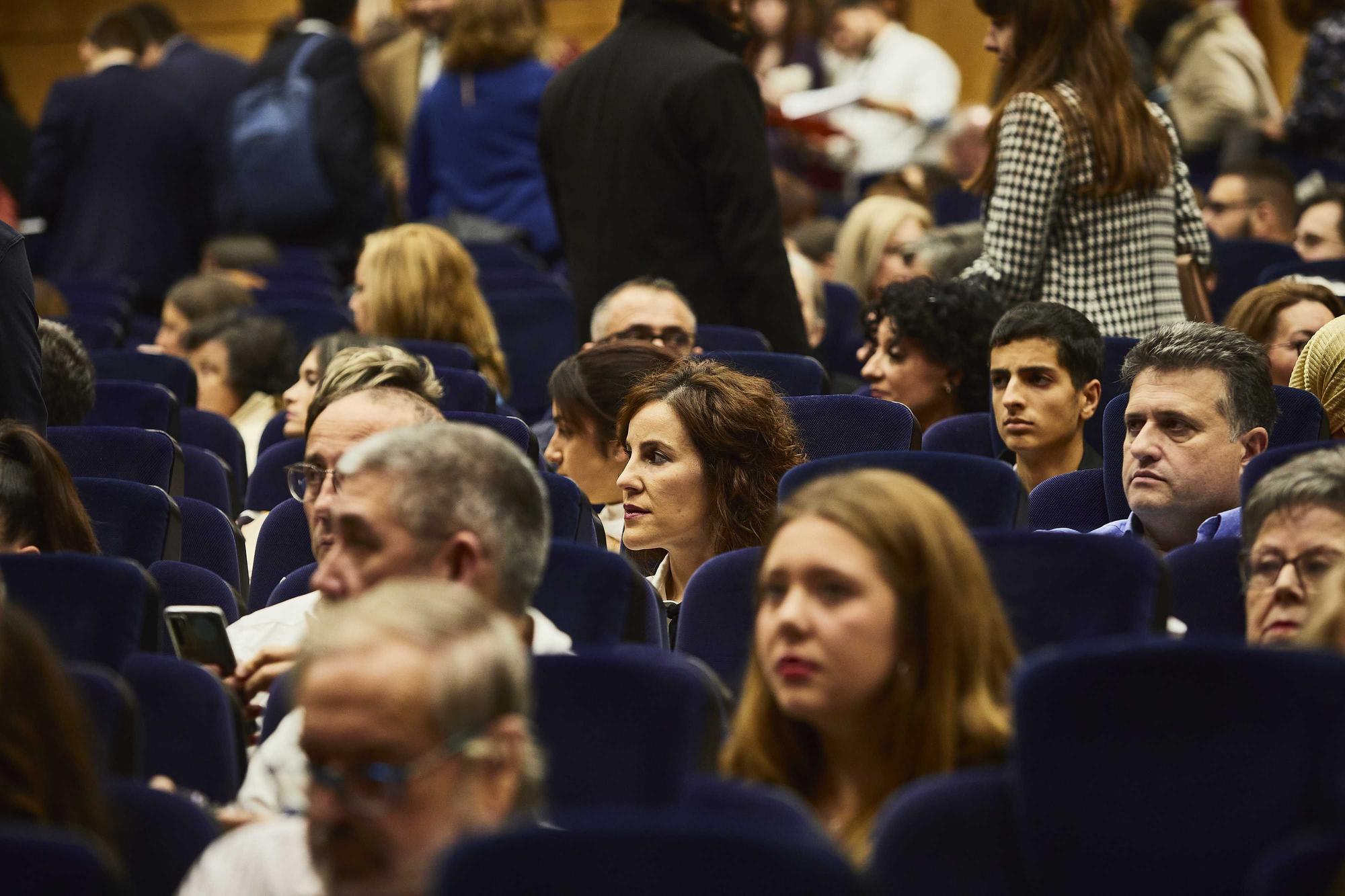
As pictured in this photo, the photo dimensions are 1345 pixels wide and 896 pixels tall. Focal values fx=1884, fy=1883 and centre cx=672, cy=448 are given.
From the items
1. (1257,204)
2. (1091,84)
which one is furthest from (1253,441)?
(1257,204)

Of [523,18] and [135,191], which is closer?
[523,18]

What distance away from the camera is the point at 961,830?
5.89ft

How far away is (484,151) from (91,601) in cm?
452

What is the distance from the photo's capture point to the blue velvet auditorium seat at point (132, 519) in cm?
335

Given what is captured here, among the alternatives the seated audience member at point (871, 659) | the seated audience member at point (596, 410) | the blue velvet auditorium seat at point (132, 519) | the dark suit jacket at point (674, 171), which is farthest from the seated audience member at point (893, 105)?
the seated audience member at point (871, 659)

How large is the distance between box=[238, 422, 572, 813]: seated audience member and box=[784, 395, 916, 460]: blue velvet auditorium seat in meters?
1.41

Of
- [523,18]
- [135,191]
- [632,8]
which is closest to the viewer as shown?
[632,8]

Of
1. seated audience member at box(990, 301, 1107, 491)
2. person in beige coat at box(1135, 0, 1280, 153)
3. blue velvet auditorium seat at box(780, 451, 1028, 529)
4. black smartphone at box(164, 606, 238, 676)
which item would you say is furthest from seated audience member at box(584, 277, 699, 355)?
person in beige coat at box(1135, 0, 1280, 153)

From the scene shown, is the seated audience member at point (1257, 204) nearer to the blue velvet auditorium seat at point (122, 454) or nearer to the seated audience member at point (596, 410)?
the seated audience member at point (596, 410)

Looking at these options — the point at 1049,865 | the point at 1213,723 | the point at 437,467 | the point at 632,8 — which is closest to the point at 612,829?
the point at 1049,865

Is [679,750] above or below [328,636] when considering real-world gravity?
below

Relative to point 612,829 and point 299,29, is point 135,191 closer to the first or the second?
point 299,29

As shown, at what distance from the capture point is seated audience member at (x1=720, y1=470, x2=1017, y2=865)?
2.09m

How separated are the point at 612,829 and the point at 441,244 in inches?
149
